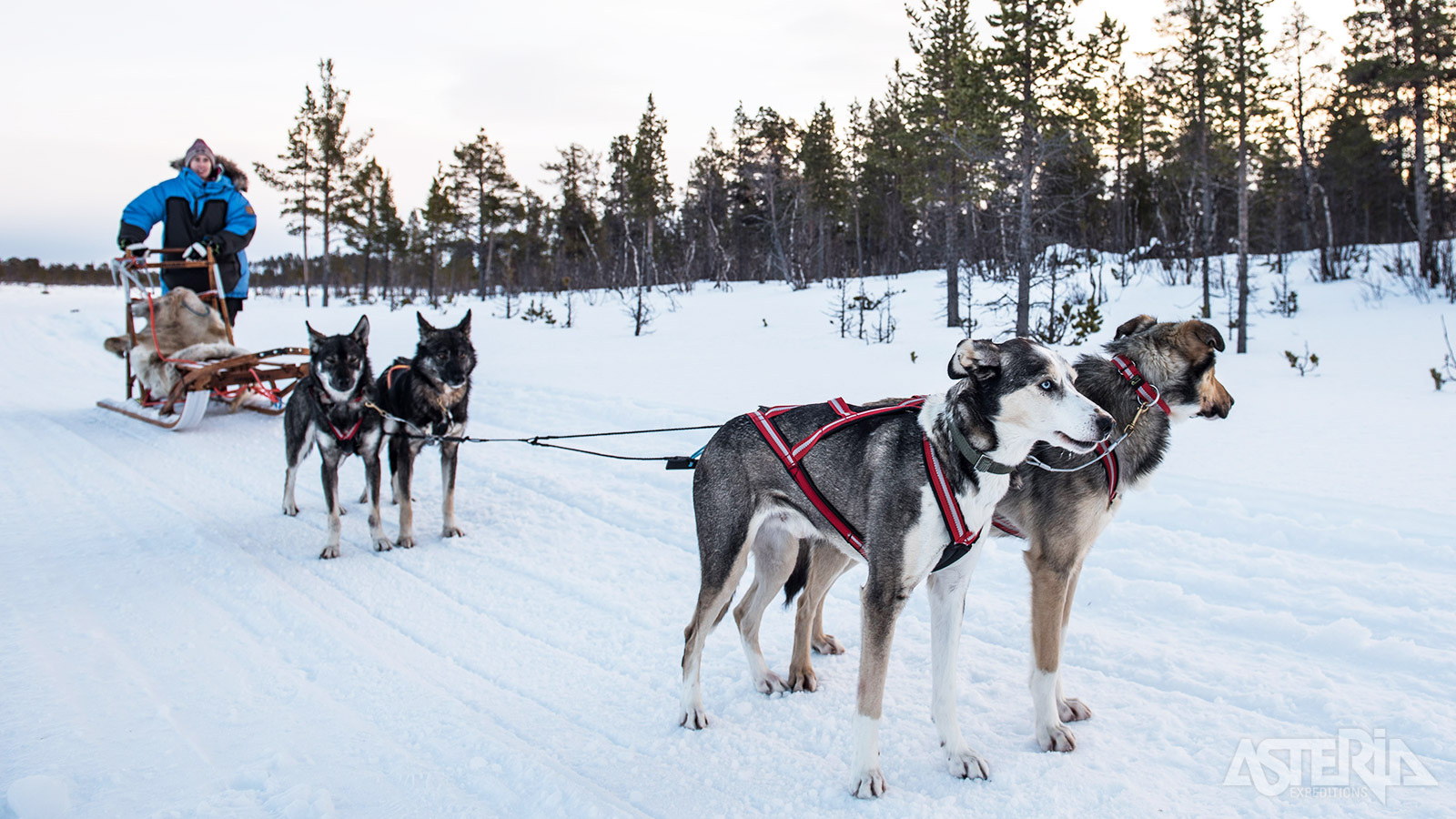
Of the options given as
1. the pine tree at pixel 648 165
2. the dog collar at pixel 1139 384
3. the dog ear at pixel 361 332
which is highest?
the pine tree at pixel 648 165

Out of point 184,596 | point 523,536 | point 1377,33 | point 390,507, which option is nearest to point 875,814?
point 523,536

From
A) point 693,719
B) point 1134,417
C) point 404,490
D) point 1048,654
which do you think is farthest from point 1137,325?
point 404,490

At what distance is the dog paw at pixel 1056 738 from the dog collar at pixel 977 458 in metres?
1.03

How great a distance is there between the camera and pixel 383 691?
3.27 m

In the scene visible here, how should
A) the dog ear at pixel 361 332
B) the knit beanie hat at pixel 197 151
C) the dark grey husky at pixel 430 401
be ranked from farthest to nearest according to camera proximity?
the knit beanie hat at pixel 197 151
the dog ear at pixel 361 332
the dark grey husky at pixel 430 401

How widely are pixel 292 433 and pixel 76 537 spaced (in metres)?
1.41

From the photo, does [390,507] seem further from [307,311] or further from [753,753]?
[307,311]

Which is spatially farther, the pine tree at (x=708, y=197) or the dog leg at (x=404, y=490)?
the pine tree at (x=708, y=197)

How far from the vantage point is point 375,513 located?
5.19 metres

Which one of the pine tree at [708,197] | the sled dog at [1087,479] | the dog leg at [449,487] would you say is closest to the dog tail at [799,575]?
the sled dog at [1087,479]

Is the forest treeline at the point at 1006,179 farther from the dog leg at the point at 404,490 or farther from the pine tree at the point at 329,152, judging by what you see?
the dog leg at the point at 404,490

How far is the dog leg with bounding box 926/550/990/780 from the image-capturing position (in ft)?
8.89

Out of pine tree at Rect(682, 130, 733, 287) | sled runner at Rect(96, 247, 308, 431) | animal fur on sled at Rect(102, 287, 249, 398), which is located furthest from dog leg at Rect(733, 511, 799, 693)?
pine tree at Rect(682, 130, 733, 287)

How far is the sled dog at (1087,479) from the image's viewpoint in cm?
287
